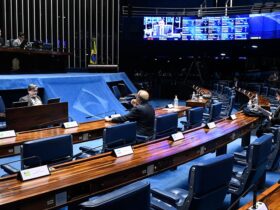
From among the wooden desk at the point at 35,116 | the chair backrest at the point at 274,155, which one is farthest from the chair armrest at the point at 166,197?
the wooden desk at the point at 35,116

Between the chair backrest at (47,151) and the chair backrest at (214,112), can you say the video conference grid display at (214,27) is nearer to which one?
the chair backrest at (214,112)

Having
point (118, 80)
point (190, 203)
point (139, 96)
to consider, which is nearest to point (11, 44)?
point (118, 80)

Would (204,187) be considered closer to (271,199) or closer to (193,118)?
(271,199)

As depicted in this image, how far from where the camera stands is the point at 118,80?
440 inches

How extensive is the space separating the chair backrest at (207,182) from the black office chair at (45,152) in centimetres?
129

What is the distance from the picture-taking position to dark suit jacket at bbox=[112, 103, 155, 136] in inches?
175

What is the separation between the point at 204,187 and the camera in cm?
210

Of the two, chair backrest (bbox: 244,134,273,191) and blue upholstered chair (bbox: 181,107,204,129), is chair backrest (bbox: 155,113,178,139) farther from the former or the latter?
chair backrest (bbox: 244,134,273,191)

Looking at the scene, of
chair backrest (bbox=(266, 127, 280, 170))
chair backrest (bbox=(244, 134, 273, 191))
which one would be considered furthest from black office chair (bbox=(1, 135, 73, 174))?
chair backrest (bbox=(266, 127, 280, 170))

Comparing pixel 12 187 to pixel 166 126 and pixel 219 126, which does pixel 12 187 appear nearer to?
pixel 166 126

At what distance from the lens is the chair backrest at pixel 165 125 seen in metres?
4.30

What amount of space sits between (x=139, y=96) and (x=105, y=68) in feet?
26.4

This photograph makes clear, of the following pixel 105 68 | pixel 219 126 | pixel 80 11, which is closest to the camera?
pixel 219 126

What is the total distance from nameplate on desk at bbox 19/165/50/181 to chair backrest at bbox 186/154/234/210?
3.27 feet
